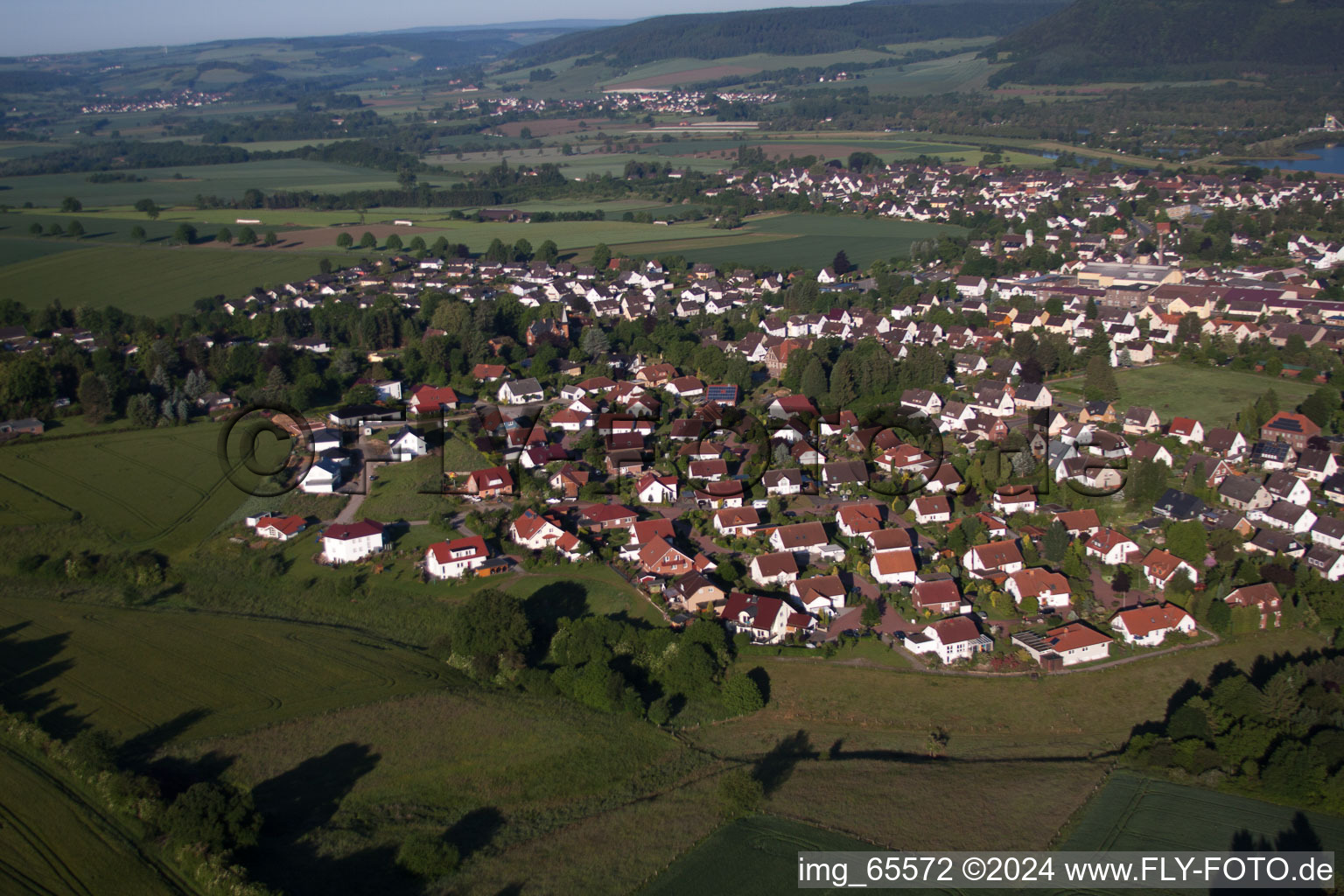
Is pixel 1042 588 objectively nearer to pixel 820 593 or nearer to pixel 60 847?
pixel 820 593

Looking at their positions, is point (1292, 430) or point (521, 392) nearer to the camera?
point (1292, 430)

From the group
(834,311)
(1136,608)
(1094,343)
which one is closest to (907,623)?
(1136,608)

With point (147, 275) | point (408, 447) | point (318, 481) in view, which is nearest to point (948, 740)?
point (318, 481)

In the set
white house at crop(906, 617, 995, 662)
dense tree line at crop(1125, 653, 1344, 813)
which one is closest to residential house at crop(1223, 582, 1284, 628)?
dense tree line at crop(1125, 653, 1344, 813)

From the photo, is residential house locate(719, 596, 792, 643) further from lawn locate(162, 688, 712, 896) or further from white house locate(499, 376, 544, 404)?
white house locate(499, 376, 544, 404)

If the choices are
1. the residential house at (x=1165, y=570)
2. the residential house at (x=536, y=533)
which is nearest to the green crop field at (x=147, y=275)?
the residential house at (x=536, y=533)

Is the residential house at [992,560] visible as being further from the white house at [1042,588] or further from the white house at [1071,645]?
the white house at [1071,645]

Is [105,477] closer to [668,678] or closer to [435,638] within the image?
[435,638]
